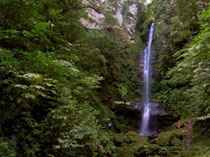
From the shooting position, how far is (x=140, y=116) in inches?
482

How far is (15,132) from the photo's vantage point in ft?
9.97

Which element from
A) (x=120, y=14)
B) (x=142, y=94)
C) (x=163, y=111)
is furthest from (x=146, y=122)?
(x=120, y=14)

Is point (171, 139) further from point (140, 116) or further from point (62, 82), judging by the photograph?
point (62, 82)

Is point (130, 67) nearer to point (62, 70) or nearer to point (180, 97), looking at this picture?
point (180, 97)

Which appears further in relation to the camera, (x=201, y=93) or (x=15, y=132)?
(x=201, y=93)

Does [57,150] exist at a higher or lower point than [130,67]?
lower

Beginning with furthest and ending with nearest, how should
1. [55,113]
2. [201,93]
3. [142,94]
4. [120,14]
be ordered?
[120,14]
[142,94]
[201,93]
[55,113]

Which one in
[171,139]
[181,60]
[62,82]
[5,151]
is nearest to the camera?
[5,151]

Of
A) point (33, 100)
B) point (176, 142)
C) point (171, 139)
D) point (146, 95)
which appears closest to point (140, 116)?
point (146, 95)

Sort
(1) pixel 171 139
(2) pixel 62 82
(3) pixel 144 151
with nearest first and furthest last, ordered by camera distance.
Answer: (2) pixel 62 82 < (3) pixel 144 151 < (1) pixel 171 139

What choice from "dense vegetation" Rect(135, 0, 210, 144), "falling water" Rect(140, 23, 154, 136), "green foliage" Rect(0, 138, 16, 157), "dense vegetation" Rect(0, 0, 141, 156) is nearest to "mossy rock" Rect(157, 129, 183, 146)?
"dense vegetation" Rect(135, 0, 210, 144)

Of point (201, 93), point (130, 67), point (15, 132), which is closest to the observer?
point (15, 132)

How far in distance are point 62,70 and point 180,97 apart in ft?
32.7

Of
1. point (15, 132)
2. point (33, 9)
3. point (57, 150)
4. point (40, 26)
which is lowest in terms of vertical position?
point (57, 150)
